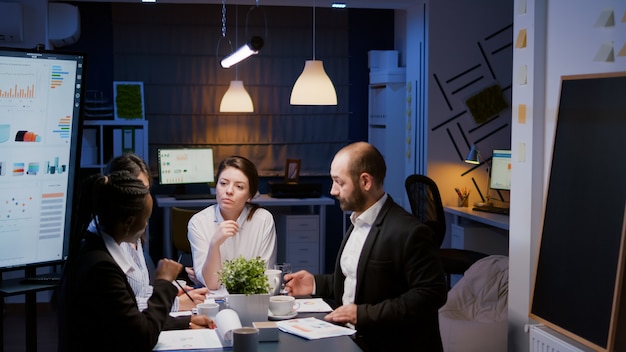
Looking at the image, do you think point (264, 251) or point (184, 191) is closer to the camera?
point (264, 251)

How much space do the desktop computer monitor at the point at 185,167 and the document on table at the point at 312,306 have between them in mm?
4867

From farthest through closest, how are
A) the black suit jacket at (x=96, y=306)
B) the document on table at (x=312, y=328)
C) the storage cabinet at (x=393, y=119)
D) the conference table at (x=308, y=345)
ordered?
the storage cabinet at (x=393, y=119), the document on table at (x=312, y=328), the conference table at (x=308, y=345), the black suit jacket at (x=96, y=306)

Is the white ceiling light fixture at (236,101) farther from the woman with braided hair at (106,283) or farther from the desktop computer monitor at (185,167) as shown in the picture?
the woman with braided hair at (106,283)

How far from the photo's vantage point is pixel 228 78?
9242 millimetres

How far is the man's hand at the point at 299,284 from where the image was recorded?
3.60 metres

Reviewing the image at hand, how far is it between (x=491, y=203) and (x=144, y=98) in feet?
13.8

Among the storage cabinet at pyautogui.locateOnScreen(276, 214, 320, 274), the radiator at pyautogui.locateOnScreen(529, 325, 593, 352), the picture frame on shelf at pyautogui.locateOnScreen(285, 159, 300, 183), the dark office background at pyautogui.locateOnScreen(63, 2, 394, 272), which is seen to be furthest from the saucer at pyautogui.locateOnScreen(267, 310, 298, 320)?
the dark office background at pyautogui.locateOnScreen(63, 2, 394, 272)

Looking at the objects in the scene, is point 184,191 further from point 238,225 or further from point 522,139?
point 522,139

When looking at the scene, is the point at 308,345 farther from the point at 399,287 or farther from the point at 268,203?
the point at 268,203

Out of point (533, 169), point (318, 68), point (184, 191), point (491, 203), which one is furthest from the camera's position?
point (184, 191)

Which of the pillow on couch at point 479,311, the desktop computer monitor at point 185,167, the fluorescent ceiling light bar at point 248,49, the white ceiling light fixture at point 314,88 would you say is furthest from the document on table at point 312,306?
the desktop computer monitor at point 185,167

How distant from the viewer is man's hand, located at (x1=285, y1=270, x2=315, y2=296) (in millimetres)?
3602

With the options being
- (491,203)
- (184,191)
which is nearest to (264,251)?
(491,203)

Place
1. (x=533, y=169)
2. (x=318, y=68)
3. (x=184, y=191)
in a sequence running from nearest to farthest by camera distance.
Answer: (x=533, y=169) < (x=318, y=68) < (x=184, y=191)
